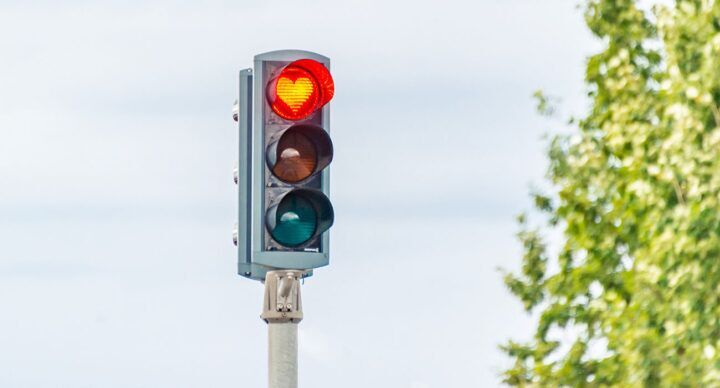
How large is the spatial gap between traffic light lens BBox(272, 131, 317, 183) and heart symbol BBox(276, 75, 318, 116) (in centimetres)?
16

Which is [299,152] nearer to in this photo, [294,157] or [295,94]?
[294,157]

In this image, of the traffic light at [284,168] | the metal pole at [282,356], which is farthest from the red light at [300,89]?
the metal pole at [282,356]

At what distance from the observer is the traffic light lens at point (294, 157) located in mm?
6719

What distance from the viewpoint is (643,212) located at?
11.4 m

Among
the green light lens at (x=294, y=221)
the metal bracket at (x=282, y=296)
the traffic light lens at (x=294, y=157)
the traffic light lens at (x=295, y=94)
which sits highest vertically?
the traffic light lens at (x=295, y=94)

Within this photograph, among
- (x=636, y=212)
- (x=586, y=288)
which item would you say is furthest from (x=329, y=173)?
(x=586, y=288)

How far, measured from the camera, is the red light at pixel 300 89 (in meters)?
6.78

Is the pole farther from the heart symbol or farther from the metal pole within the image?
the heart symbol

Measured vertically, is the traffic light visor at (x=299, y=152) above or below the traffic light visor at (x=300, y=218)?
above

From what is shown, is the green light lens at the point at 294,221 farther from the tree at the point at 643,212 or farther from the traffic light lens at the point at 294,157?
the tree at the point at 643,212

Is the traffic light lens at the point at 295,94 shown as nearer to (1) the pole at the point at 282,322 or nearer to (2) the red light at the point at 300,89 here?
(2) the red light at the point at 300,89

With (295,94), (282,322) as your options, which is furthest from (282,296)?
(295,94)

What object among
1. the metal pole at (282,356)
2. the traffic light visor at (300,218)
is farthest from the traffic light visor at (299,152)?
the metal pole at (282,356)

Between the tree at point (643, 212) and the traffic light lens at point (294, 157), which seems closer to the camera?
the traffic light lens at point (294, 157)
